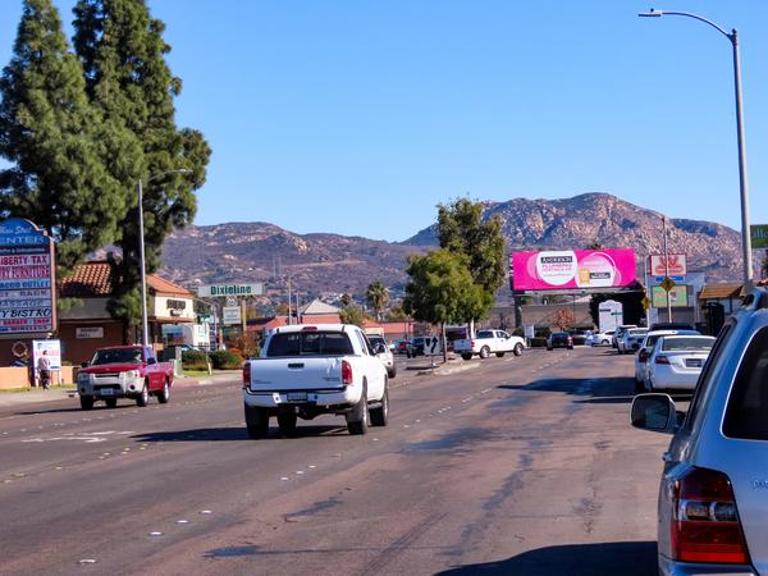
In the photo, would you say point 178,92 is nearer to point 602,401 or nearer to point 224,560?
point 602,401

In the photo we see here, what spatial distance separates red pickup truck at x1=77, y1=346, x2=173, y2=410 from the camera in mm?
33156

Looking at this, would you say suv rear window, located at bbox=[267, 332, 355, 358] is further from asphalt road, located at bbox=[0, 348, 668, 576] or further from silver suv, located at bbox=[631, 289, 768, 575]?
silver suv, located at bbox=[631, 289, 768, 575]

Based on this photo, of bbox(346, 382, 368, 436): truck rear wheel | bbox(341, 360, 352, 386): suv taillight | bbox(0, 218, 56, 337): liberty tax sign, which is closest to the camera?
bbox(341, 360, 352, 386): suv taillight

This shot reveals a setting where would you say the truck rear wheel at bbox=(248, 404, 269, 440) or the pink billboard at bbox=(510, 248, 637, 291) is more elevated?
the pink billboard at bbox=(510, 248, 637, 291)

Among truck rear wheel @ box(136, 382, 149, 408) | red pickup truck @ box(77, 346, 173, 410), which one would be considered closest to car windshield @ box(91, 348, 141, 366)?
red pickup truck @ box(77, 346, 173, 410)

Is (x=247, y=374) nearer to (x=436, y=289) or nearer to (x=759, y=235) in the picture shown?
(x=759, y=235)

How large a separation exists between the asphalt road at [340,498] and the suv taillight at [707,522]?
4221 millimetres

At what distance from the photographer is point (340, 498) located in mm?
13188

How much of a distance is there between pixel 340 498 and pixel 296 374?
7.47 m

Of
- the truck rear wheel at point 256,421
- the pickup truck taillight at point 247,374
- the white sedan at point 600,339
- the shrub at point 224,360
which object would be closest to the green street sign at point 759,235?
the truck rear wheel at point 256,421

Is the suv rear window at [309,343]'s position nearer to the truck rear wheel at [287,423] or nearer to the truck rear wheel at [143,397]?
the truck rear wheel at [287,423]

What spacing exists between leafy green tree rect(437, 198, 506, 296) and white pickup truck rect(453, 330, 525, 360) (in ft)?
35.1

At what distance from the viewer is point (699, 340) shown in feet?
91.4

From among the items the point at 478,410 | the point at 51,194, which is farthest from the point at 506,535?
the point at 51,194
